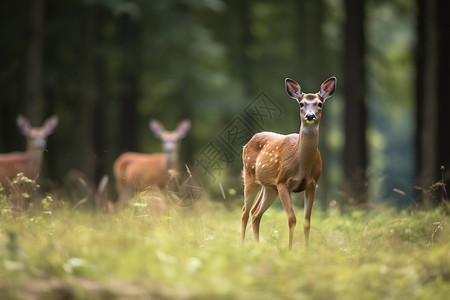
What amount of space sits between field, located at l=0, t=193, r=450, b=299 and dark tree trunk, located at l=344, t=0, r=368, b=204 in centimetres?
732

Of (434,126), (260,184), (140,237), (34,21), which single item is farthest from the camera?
(34,21)

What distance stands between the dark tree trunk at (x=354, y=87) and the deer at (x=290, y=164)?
7.02 metres

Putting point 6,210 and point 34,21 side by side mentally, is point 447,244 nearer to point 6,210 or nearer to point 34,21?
point 6,210

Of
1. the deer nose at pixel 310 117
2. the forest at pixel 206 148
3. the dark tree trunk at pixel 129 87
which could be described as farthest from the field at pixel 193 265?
the dark tree trunk at pixel 129 87

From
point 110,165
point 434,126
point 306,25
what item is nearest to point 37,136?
point 434,126

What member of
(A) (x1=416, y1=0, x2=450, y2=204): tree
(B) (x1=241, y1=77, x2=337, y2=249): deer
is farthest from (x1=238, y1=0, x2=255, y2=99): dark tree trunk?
(B) (x1=241, y1=77, x2=337, y2=249): deer

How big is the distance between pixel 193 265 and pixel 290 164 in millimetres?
1904

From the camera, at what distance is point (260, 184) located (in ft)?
21.6

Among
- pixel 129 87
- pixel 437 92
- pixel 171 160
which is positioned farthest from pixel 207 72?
pixel 437 92

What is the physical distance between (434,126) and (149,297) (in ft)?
30.0

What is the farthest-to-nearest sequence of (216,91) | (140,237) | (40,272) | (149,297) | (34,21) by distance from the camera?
1. (216,91)
2. (34,21)
3. (140,237)
4. (40,272)
5. (149,297)

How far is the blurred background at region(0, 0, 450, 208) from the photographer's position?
44.9 feet

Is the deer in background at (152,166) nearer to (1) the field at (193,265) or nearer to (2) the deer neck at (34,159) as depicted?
(2) the deer neck at (34,159)

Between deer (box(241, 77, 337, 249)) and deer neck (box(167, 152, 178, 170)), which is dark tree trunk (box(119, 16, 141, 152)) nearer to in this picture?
deer neck (box(167, 152, 178, 170))
